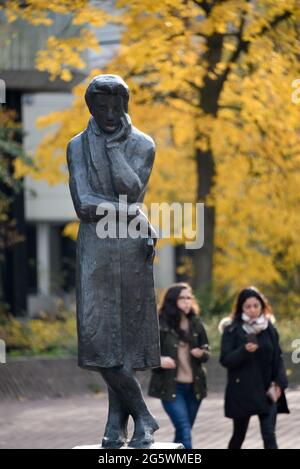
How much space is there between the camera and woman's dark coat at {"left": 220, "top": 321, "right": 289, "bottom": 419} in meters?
11.7

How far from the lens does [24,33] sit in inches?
934

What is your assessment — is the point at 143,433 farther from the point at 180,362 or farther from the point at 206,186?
the point at 206,186

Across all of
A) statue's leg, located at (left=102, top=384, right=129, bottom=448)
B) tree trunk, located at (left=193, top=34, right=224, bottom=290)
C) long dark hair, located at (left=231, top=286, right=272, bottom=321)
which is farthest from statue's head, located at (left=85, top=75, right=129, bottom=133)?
tree trunk, located at (left=193, top=34, right=224, bottom=290)

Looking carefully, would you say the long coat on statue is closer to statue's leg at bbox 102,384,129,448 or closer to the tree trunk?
statue's leg at bbox 102,384,129,448

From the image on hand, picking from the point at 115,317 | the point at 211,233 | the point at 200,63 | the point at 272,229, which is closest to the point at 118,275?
the point at 115,317

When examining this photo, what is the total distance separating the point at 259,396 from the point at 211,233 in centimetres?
1129

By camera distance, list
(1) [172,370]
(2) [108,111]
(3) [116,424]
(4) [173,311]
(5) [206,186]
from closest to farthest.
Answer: (2) [108,111] < (3) [116,424] < (1) [172,370] < (4) [173,311] < (5) [206,186]

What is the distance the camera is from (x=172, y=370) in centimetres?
1194

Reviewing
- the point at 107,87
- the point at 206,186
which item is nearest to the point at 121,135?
the point at 107,87

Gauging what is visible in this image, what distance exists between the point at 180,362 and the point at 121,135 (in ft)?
13.4

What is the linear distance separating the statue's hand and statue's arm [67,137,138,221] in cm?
21

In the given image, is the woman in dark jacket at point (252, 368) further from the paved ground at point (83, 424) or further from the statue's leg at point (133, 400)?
the statue's leg at point (133, 400)

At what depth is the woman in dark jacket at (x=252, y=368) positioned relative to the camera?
1170 centimetres

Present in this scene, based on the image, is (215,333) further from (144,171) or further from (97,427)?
(144,171)
